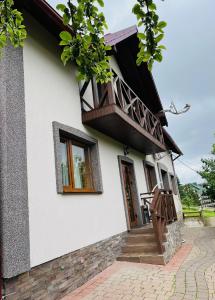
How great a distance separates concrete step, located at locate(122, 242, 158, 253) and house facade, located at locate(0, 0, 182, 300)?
0.18m

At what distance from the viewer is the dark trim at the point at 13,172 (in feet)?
10.0

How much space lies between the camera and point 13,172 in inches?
131

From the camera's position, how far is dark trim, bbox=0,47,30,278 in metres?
3.05

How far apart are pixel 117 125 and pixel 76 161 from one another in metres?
1.49

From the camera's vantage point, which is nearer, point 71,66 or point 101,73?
point 101,73

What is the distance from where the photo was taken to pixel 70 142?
17.4 feet

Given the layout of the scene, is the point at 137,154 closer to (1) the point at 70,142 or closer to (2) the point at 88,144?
(2) the point at 88,144

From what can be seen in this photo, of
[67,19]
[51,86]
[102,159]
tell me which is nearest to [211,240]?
[102,159]

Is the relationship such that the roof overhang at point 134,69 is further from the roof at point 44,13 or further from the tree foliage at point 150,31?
the tree foliage at point 150,31

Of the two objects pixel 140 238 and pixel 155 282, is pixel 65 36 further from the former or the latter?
pixel 140 238

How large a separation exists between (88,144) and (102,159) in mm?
558

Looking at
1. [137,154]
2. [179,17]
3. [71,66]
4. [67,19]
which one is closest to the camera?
[67,19]

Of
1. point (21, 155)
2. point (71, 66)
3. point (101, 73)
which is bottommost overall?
point (21, 155)

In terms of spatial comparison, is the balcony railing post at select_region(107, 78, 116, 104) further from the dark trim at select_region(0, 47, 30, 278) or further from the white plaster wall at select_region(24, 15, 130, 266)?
the dark trim at select_region(0, 47, 30, 278)
